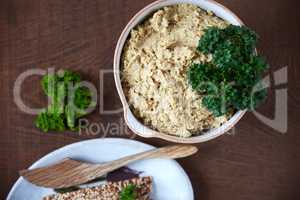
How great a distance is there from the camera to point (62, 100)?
3.89ft

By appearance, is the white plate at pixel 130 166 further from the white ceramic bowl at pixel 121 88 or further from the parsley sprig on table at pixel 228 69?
the parsley sprig on table at pixel 228 69

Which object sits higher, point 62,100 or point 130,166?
point 62,100

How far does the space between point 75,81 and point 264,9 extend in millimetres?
600

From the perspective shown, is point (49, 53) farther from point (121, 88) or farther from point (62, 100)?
point (121, 88)

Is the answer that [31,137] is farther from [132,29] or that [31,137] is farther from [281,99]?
[281,99]

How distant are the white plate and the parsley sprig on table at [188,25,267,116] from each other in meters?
0.27

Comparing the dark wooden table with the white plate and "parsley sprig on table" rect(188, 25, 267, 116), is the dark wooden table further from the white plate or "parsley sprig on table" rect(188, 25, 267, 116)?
"parsley sprig on table" rect(188, 25, 267, 116)

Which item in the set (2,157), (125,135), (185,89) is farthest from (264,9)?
(2,157)

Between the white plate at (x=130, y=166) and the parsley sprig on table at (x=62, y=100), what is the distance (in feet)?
0.26

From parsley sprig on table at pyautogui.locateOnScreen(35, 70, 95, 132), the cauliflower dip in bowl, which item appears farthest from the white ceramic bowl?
parsley sprig on table at pyautogui.locateOnScreen(35, 70, 95, 132)

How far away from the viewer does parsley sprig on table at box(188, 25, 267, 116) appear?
1022 millimetres

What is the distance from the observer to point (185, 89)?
3.62 ft

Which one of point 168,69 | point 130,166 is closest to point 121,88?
point 168,69

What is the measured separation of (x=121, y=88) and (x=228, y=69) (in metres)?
0.29
